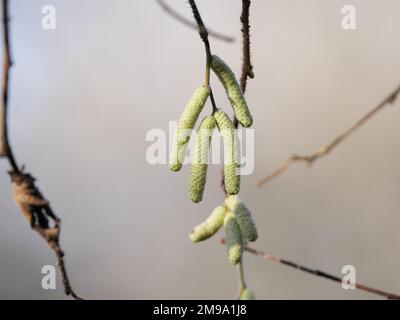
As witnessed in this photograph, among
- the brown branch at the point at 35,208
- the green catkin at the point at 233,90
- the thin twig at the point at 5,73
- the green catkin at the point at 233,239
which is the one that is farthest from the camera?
the green catkin at the point at 233,90

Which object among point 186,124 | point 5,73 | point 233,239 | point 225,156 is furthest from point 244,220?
point 5,73

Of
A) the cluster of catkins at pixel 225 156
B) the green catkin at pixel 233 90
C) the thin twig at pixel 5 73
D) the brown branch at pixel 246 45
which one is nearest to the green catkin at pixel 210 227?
the cluster of catkins at pixel 225 156

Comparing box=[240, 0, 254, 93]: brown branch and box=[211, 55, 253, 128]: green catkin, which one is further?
box=[240, 0, 254, 93]: brown branch

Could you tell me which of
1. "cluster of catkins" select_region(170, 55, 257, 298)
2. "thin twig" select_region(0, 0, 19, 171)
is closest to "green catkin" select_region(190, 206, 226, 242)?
"cluster of catkins" select_region(170, 55, 257, 298)

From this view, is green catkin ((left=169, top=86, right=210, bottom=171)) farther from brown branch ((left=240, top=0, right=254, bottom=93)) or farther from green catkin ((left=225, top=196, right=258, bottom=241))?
brown branch ((left=240, top=0, right=254, bottom=93))

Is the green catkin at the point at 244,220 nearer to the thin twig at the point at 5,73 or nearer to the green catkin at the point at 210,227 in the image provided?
the green catkin at the point at 210,227

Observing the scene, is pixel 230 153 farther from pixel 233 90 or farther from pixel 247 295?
pixel 247 295
